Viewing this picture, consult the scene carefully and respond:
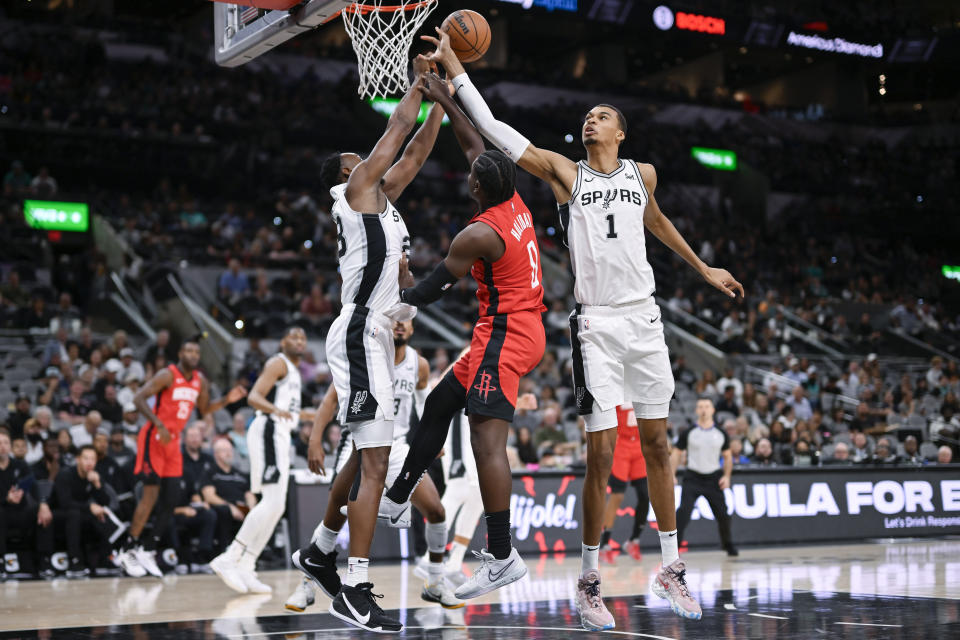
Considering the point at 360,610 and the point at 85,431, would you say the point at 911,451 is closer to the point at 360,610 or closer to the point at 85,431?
the point at 85,431

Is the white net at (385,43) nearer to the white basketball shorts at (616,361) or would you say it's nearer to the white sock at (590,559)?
the white basketball shorts at (616,361)

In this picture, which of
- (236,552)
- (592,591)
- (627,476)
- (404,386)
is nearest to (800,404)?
(627,476)

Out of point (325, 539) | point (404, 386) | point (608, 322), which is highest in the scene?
point (608, 322)

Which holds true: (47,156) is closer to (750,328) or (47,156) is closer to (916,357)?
(750,328)

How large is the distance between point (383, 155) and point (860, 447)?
11.7 metres

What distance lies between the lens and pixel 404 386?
8062mm

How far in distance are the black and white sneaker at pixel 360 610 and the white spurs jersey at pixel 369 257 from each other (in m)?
1.50

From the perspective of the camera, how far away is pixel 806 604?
6.96m

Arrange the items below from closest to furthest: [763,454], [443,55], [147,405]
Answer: [443,55], [147,405], [763,454]

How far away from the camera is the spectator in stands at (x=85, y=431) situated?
11.8 meters

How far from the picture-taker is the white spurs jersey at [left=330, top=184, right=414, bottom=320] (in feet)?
19.1

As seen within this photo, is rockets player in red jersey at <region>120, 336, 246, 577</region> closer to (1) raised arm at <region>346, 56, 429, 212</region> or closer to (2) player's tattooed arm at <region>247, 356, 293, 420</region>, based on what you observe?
(2) player's tattooed arm at <region>247, 356, 293, 420</region>

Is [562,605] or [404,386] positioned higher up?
[404,386]

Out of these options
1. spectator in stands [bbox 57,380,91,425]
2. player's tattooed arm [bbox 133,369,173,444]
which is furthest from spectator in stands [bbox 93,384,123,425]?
player's tattooed arm [bbox 133,369,173,444]
